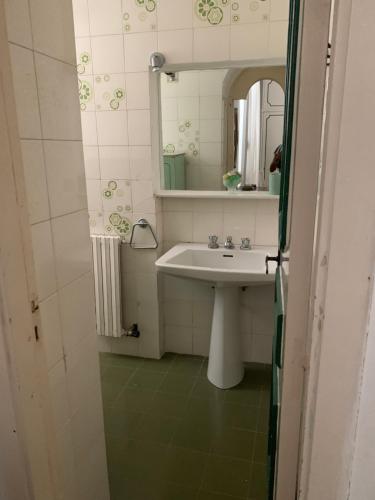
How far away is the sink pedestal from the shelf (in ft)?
1.75

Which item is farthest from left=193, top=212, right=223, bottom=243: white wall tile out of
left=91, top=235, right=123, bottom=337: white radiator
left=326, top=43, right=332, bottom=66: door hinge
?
left=326, top=43, right=332, bottom=66: door hinge

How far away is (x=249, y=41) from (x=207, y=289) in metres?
1.43

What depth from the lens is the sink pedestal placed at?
2.14 metres

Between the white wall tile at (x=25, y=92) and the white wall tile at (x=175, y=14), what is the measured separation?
1273mm

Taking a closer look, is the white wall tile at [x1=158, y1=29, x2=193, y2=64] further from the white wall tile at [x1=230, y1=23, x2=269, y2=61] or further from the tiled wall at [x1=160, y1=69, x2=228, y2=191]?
the white wall tile at [x1=230, y1=23, x2=269, y2=61]

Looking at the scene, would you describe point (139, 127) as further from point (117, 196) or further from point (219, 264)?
point (219, 264)

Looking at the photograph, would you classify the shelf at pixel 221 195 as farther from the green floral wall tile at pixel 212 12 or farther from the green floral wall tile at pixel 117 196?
the green floral wall tile at pixel 212 12

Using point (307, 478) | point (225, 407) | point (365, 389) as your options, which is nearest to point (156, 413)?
point (225, 407)

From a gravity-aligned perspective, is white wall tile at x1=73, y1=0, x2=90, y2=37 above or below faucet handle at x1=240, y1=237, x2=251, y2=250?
above

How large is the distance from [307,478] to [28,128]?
3.10ft

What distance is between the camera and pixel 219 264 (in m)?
2.17

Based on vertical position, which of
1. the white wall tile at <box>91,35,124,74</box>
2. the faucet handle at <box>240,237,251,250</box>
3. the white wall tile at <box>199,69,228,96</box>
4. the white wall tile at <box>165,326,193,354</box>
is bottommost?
the white wall tile at <box>165,326,193,354</box>

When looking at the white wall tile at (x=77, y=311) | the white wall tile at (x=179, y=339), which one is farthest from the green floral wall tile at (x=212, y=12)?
the white wall tile at (x=179, y=339)

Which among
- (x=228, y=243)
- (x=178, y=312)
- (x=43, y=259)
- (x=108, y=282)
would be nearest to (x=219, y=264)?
(x=228, y=243)
